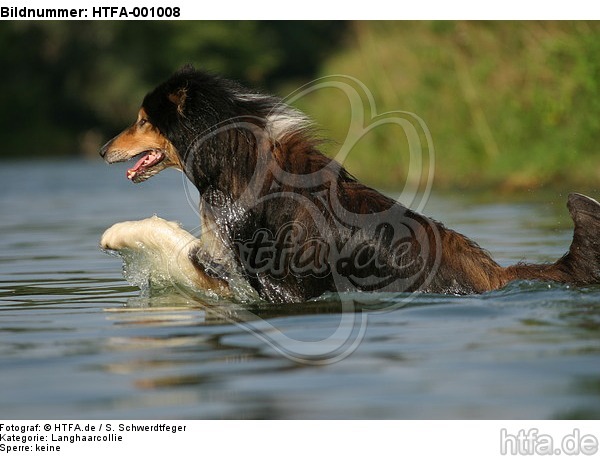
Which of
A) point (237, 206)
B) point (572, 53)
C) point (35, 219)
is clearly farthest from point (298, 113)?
point (35, 219)

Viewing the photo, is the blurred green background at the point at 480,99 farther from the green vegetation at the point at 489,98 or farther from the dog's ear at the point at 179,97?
the dog's ear at the point at 179,97

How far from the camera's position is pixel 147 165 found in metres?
9.23

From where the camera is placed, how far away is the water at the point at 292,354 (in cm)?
559

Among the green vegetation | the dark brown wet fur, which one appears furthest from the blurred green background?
the dark brown wet fur

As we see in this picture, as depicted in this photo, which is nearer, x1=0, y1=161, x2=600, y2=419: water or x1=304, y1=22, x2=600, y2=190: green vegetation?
x1=0, y1=161, x2=600, y2=419: water

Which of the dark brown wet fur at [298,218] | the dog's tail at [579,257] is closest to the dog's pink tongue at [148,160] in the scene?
the dark brown wet fur at [298,218]

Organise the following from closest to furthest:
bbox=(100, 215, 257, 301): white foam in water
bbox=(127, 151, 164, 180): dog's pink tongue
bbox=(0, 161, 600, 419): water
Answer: bbox=(0, 161, 600, 419): water, bbox=(100, 215, 257, 301): white foam in water, bbox=(127, 151, 164, 180): dog's pink tongue

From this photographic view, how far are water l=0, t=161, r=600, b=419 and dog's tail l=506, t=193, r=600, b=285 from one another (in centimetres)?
12

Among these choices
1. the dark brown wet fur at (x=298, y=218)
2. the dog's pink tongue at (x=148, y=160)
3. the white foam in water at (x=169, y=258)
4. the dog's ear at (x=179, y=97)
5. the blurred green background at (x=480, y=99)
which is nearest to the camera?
the dark brown wet fur at (x=298, y=218)

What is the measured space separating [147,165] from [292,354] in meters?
3.08

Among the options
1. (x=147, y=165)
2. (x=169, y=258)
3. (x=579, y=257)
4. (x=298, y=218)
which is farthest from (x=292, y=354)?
(x=147, y=165)

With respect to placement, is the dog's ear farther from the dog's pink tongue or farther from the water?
the water

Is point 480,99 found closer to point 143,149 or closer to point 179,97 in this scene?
point 143,149

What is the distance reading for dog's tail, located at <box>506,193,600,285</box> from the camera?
779 centimetres
